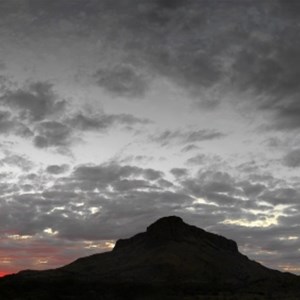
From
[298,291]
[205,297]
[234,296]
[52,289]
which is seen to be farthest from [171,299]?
[298,291]

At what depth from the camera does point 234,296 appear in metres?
186

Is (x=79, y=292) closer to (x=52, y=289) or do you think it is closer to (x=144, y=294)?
(x=52, y=289)

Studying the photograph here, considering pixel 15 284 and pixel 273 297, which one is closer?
pixel 273 297

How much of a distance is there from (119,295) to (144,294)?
10.4 m

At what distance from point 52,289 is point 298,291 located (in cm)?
10485

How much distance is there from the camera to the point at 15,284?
19500 cm

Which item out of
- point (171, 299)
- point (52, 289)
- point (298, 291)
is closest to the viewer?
point (171, 299)

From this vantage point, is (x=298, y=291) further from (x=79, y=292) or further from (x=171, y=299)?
(x=79, y=292)

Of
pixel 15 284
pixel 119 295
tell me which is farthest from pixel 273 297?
pixel 15 284

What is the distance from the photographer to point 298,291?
653ft

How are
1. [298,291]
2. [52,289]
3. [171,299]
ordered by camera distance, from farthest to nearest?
[298,291], [52,289], [171,299]

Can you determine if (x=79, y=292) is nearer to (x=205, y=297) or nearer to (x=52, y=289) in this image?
(x=52, y=289)

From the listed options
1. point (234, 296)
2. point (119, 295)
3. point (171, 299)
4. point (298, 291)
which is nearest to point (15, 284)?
point (119, 295)

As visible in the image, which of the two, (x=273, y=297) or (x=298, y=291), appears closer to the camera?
(x=273, y=297)
